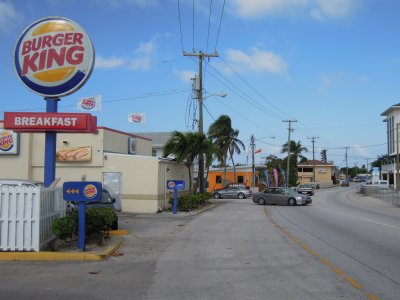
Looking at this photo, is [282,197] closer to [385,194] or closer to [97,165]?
[385,194]

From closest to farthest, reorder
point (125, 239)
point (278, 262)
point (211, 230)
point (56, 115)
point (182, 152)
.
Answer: point (278, 262)
point (56, 115)
point (125, 239)
point (211, 230)
point (182, 152)

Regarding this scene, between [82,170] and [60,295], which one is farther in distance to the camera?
[82,170]

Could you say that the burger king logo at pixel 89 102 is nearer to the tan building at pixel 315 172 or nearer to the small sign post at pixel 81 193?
the small sign post at pixel 81 193

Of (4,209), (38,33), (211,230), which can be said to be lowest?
(211,230)

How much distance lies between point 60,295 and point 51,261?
323cm

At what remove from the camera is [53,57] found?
13297 mm

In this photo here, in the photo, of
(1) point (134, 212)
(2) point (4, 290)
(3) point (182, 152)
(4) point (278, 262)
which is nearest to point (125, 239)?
(4) point (278, 262)

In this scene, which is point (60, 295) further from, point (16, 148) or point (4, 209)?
point (16, 148)

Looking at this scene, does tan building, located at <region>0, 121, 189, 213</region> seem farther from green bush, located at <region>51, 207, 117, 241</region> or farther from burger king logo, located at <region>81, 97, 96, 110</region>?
green bush, located at <region>51, 207, 117, 241</region>

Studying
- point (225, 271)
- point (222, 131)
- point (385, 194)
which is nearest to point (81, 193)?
point (225, 271)

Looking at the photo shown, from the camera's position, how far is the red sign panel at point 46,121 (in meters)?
12.8

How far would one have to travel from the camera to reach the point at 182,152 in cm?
3069

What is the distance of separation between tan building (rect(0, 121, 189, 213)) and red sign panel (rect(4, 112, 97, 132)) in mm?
12545

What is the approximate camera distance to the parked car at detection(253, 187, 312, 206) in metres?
35.8
